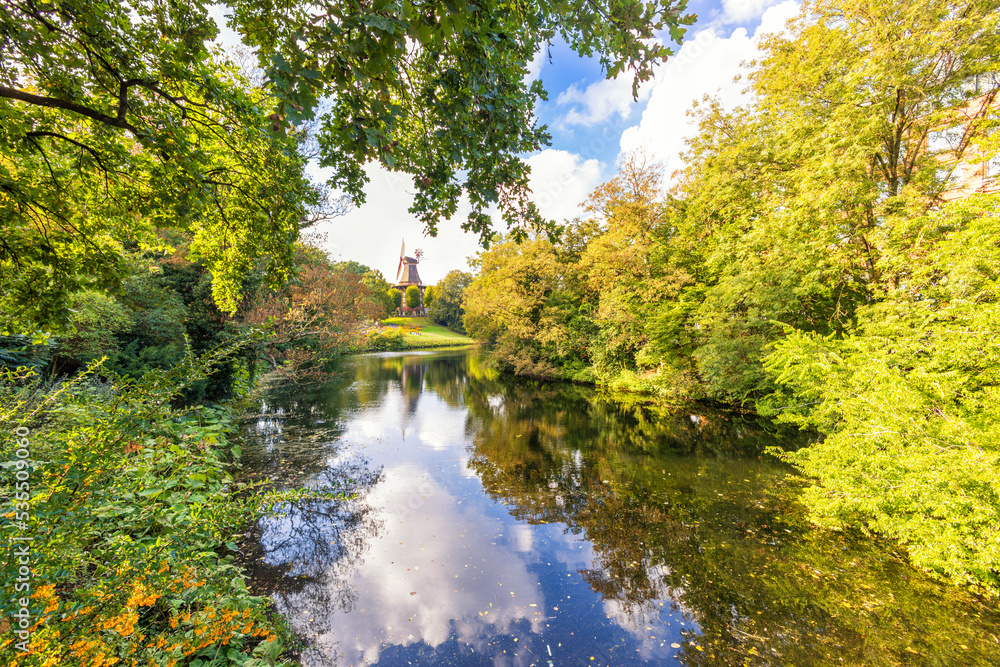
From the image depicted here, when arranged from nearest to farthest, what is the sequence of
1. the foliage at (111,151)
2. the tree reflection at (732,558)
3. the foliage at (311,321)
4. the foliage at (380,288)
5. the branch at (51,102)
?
the branch at (51,102), the foliage at (111,151), the tree reflection at (732,558), the foliage at (311,321), the foliage at (380,288)

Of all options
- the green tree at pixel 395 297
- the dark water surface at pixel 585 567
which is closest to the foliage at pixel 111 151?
the dark water surface at pixel 585 567

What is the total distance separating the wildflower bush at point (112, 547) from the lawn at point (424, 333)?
45950 mm

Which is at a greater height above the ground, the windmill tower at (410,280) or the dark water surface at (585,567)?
the windmill tower at (410,280)

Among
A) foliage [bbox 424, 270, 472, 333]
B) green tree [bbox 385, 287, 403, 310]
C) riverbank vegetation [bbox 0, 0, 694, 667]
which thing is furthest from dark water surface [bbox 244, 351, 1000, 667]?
green tree [bbox 385, 287, 403, 310]

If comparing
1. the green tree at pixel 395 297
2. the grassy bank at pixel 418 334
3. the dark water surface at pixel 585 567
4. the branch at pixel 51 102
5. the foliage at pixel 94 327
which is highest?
the green tree at pixel 395 297

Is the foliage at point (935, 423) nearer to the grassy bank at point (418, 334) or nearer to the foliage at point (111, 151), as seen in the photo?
the foliage at point (111, 151)

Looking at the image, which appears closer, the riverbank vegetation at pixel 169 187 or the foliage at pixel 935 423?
A: the riverbank vegetation at pixel 169 187

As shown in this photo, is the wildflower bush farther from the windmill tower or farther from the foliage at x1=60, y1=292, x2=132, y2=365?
the windmill tower

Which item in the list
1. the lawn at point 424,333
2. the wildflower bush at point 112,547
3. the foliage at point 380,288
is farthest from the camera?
the lawn at point 424,333

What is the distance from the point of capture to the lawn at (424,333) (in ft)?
169

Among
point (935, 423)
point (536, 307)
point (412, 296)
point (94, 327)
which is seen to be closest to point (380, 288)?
point (412, 296)

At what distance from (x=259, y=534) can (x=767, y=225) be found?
13.7m

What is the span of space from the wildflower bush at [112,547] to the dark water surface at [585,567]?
5.38ft

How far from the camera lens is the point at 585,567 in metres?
5.39
